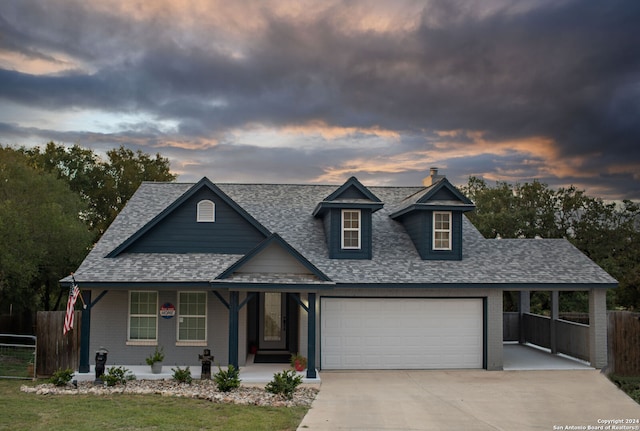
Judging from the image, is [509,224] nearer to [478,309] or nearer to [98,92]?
[478,309]

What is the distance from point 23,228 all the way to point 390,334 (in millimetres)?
15445

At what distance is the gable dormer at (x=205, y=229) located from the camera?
18.5 m

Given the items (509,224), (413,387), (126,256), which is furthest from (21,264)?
(509,224)

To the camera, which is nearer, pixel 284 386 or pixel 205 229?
pixel 284 386

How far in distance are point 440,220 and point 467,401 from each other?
7.87 meters

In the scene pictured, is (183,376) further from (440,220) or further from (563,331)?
(563,331)

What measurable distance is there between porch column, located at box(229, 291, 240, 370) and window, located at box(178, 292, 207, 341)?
1620mm

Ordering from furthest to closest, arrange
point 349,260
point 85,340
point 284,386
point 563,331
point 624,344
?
point 563,331, point 349,260, point 624,344, point 85,340, point 284,386

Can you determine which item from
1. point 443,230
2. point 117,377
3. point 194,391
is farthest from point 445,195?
point 117,377

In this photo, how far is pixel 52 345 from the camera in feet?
53.5

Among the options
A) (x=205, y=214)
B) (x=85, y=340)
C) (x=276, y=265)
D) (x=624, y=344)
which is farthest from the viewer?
(x=205, y=214)

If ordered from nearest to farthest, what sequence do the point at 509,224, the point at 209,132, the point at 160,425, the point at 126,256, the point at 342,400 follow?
the point at 160,425 → the point at 342,400 → the point at 126,256 → the point at 209,132 → the point at 509,224

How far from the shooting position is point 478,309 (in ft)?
61.1

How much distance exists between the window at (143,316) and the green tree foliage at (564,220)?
23.2 metres
